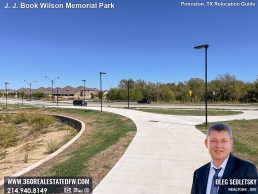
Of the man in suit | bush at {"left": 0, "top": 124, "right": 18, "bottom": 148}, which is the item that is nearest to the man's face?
the man in suit

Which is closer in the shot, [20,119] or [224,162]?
[224,162]

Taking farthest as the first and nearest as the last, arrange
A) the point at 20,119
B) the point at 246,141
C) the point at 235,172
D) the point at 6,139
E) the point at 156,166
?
the point at 20,119, the point at 6,139, the point at 246,141, the point at 156,166, the point at 235,172

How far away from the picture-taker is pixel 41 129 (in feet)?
91.2

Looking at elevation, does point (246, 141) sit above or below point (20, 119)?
above

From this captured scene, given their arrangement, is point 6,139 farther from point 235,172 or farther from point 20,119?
point 235,172

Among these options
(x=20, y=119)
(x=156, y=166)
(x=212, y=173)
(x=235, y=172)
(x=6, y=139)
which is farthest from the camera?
(x=20, y=119)

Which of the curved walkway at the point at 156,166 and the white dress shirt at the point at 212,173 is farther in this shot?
the curved walkway at the point at 156,166

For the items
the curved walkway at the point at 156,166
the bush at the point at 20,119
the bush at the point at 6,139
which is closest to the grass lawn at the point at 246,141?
the curved walkway at the point at 156,166

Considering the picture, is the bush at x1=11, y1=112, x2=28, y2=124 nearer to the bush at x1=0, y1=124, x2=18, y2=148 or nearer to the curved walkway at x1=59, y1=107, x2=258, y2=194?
the bush at x1=0, y1=124, x2=18, y2=148

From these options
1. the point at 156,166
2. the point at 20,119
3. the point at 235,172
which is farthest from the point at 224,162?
the point at 20,119

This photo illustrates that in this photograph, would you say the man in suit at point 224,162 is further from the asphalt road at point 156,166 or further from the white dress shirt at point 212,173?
the asphalt road at point 156,166

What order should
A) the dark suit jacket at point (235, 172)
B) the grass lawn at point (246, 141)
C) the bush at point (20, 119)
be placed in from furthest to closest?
the bush at point (20, 119), the grass lawn at point (246, 141), the dark suit jacket at point (235, 172)

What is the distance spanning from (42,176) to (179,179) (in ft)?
12.9

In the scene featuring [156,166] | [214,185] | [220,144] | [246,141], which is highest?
[220,144]
